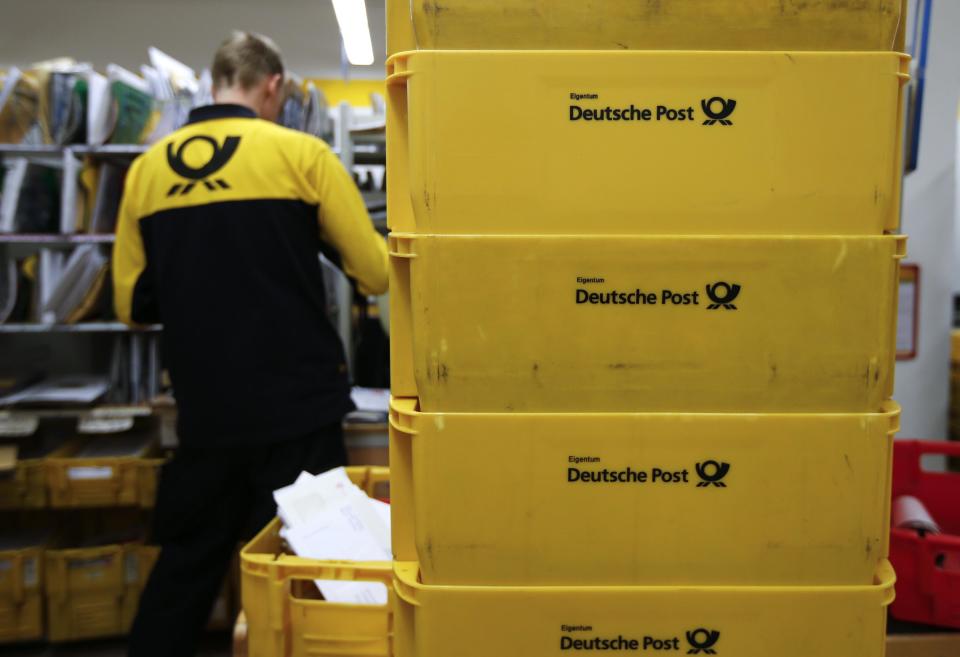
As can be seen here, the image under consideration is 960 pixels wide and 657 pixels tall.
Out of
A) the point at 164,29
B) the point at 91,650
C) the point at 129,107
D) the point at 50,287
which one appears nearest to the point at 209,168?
the point at 129,107

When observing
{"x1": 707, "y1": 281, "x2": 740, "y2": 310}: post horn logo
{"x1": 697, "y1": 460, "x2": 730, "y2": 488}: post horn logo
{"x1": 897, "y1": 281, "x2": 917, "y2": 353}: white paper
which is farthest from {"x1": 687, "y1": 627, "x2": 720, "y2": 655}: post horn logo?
{"x1": 897, "y1": 281, "x2": 917, "y2": 353}: white paper

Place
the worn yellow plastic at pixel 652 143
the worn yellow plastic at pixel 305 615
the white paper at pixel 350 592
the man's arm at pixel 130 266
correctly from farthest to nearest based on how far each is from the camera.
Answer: the man's arm at pixel 130 266 → the white paper at pixel 350 592 → the worn yellow plastic at pixel 305 615 → the worn yellow plastic at pixel 652 143

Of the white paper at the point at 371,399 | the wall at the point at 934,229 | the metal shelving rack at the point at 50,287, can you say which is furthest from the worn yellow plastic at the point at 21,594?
the wall at the point at 934,229

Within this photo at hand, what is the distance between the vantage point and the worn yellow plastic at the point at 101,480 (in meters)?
2.56

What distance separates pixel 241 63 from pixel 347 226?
536 millimetres

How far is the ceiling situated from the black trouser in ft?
10.7

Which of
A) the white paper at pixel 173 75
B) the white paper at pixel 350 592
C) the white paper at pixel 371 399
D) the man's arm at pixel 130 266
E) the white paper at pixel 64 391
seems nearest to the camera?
the white paper at pixel 350 592

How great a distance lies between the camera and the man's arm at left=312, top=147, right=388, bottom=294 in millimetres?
1729

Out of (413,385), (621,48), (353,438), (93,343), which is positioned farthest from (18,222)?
(621,48)

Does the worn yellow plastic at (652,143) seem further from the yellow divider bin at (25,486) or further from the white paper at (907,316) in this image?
the yellow divider bin at (25,486)

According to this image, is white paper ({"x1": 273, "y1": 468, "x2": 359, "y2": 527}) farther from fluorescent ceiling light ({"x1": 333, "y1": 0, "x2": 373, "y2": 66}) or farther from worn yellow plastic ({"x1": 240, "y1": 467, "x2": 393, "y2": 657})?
fluorescent ceiling light ({"x1": 333, "y1": 0, "x2": 373, "y2": 66})

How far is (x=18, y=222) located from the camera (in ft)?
8.60

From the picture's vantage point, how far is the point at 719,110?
2.75 feet

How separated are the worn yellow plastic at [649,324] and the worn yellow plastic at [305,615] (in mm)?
325
